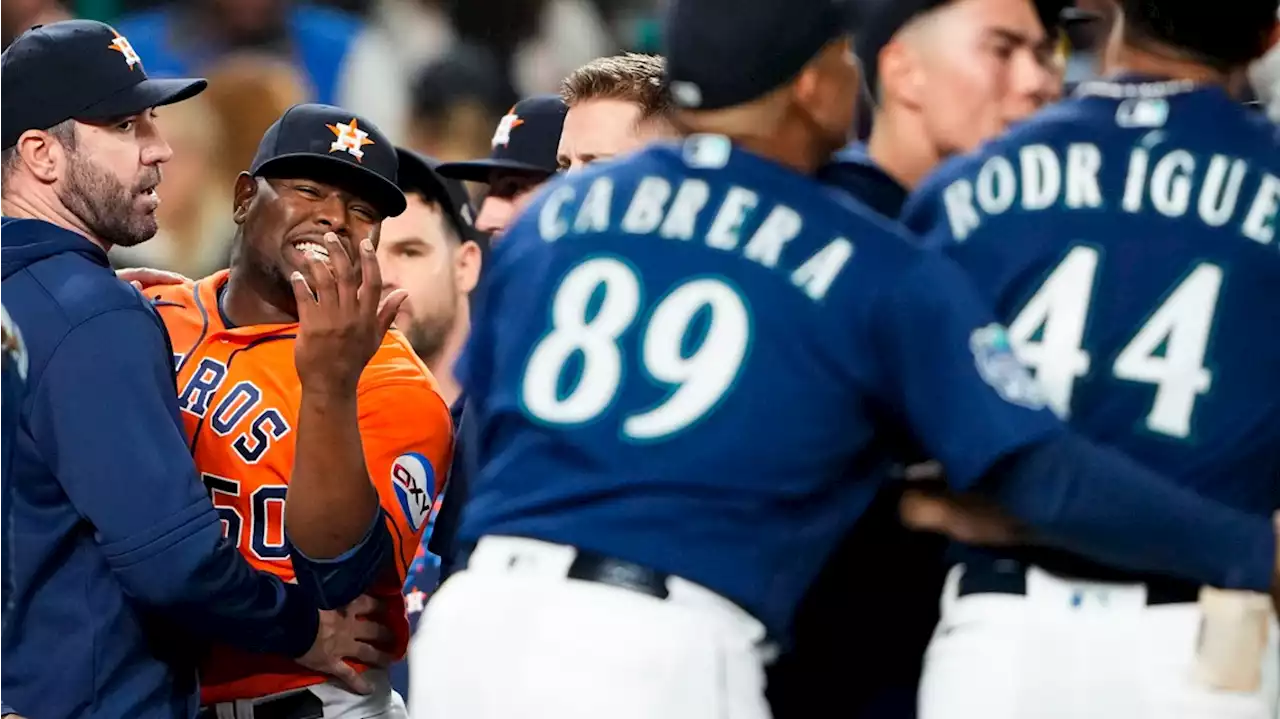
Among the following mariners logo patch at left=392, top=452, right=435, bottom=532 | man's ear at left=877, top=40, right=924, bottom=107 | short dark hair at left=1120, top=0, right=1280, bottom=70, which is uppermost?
short dark hair at left=1120, top=0, right=1280, bottom=70

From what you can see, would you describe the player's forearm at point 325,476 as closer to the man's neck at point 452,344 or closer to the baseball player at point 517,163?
the baseball player at point 517,163

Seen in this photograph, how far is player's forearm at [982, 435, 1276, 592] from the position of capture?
239 cm

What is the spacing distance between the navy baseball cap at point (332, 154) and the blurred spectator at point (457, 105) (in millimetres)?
4111

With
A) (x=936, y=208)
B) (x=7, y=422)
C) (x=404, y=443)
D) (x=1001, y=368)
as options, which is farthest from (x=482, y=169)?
(x=1001, y=368)

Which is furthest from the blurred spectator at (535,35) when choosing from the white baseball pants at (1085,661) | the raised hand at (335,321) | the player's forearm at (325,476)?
the white baseball pants at (1085,661)

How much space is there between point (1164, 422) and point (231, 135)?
19.7ft

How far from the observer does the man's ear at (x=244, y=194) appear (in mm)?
3914

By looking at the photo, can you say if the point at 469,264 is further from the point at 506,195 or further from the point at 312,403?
the point at 312,403

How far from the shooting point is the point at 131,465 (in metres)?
3.07

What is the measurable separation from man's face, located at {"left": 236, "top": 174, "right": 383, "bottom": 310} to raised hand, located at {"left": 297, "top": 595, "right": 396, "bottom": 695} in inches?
28.2

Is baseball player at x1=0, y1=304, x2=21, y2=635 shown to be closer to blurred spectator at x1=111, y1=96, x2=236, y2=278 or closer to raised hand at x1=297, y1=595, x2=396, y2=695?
raised hand at x1=297, y1=595, x2=396, y2=695

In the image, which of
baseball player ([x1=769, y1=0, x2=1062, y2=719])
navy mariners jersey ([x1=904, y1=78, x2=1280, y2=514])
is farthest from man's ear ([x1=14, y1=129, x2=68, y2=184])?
navy mariners jersey ([x1=904, y1=78, x2=1280, y2=514])

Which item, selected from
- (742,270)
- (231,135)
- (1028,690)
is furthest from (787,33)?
(231,135)

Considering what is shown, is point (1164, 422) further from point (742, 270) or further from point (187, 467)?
point (187, 467)
